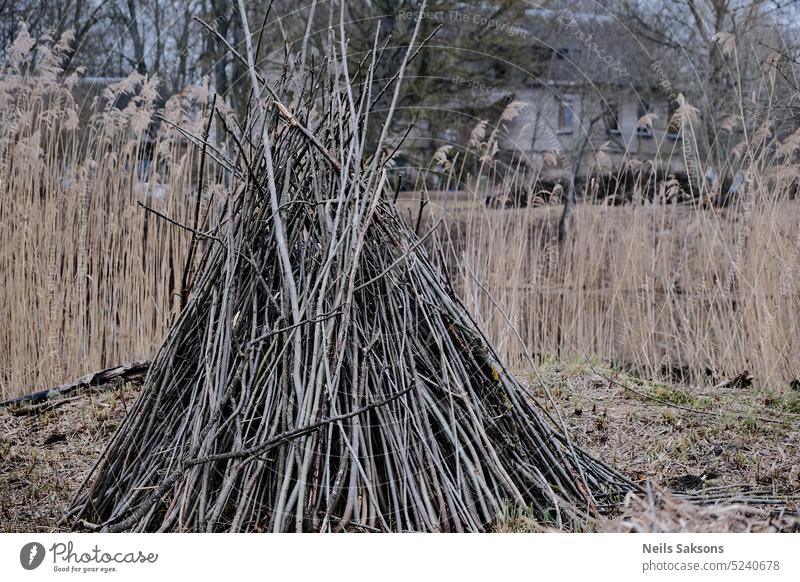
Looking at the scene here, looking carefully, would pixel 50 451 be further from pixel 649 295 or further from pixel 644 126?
pixel 644 126

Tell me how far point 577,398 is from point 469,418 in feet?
3.88

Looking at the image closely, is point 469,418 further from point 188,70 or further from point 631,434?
point 188,70

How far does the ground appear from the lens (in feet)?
6.16

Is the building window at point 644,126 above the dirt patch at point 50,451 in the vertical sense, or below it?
above

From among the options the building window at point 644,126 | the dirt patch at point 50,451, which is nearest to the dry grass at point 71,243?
the dirt patch at point 50,451

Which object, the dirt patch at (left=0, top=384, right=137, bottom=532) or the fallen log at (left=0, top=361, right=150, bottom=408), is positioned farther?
the fallen log at (left=0, top=361, right=150, bottom=408)

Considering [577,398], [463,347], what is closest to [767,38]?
[577,398]

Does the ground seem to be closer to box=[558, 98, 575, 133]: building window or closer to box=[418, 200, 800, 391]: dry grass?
box=[418, 200, 800, 391]: dry grass
